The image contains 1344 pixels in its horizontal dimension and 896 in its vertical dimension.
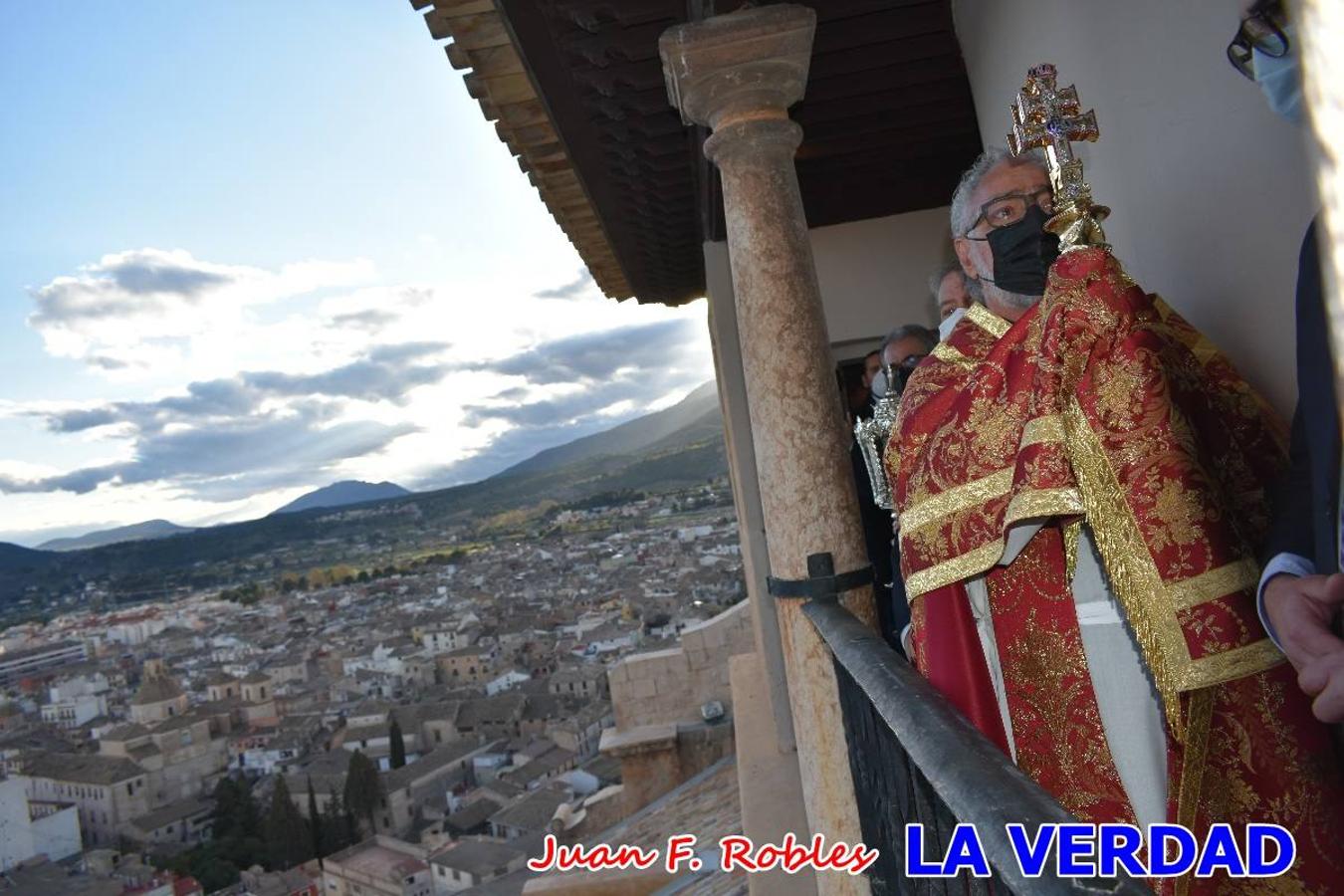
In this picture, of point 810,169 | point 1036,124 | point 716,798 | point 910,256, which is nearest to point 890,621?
point 1036,124

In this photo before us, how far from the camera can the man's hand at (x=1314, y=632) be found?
3.15 ft

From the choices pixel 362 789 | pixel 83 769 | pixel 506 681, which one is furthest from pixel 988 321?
pixel 83 769

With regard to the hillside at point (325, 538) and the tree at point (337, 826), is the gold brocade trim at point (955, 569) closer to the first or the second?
the tree at point (337, 826)

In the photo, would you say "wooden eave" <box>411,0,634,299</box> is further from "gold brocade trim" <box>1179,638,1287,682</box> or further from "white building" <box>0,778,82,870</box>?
"white building" <box>0,778,82,870</box>

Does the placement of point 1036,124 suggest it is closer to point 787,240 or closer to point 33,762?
point 787,240

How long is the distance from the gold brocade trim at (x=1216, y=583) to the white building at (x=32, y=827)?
46233 mm

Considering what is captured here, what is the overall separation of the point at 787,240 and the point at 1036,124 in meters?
1.10

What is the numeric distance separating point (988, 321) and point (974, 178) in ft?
1.01

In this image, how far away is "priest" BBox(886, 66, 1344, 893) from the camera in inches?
55.2

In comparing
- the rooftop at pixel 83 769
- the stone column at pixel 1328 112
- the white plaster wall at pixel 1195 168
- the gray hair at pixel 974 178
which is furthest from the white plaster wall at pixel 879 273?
the rooftop at pixel 83 769

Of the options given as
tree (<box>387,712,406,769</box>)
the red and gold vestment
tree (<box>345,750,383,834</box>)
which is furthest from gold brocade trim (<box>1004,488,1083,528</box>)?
tree (<box>387,712,406,769</box>)

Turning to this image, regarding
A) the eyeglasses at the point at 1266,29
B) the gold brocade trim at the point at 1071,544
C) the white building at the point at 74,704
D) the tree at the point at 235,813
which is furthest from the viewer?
the white building at the point at 74,704

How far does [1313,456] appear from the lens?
3.67 feet

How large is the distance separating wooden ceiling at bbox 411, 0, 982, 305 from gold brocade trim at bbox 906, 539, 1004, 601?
6.31 feet
